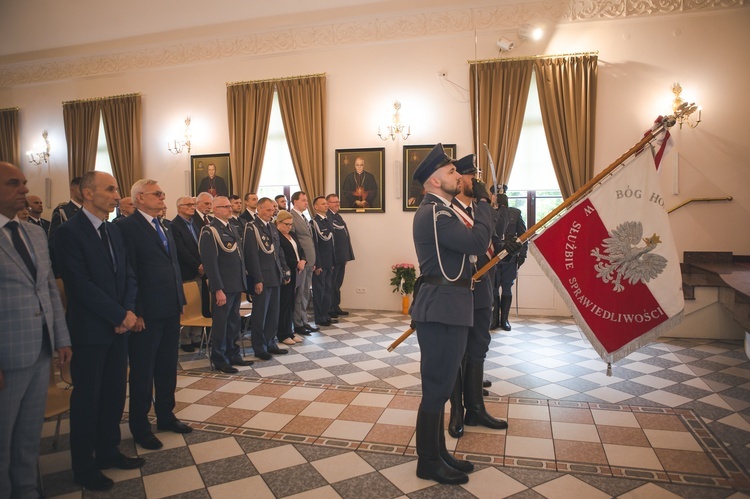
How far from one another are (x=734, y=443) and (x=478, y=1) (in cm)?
685

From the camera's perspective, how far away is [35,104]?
10414 millimetres

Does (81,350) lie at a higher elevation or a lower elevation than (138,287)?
lower

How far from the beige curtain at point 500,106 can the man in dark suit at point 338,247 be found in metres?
2.34

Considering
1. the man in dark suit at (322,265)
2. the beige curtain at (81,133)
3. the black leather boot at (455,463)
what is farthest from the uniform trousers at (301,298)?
the beige curtain at (81,133)

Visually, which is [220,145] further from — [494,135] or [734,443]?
[734,443]

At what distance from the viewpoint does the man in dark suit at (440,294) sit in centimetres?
263

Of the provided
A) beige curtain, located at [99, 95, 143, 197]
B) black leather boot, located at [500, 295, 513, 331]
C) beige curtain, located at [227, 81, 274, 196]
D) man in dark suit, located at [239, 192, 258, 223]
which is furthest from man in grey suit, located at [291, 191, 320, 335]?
beige curtain, located at [99, 95, 143, 197]

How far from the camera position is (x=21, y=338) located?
2.26m

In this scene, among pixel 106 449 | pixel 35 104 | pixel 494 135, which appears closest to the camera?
pixel 106 449

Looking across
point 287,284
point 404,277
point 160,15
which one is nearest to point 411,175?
point 404,277

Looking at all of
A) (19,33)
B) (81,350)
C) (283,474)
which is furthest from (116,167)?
(283,474)

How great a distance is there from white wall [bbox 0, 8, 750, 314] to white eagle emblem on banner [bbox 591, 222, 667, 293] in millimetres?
4395

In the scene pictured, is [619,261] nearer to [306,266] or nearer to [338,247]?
[306,266]

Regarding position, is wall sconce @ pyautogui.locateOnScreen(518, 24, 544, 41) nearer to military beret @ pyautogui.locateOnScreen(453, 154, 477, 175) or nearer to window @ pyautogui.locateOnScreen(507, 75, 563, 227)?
window @ pyautogui.locateOnScreen(507, 75, 563, 227)
